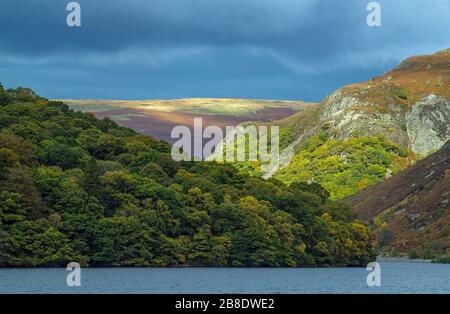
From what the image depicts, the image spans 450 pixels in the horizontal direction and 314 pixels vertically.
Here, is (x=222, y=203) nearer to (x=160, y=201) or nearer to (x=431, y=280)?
(x=160, y=201)

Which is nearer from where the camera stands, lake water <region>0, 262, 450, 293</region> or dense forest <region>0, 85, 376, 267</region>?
lake water <region>0, 262, 450, 293</region>

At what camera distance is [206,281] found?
132750 mm

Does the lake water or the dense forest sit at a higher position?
the dense forest

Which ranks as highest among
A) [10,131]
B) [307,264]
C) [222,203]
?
[10,131]

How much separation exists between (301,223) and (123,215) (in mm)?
44493

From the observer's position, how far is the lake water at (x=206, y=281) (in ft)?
376

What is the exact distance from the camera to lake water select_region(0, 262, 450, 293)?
11456cm

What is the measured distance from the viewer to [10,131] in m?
198

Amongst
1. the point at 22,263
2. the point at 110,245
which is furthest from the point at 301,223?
the point at 22,263

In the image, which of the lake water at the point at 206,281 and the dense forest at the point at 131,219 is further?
the dense forest at the point at 131,219

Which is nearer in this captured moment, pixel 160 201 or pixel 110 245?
pixel 110 245

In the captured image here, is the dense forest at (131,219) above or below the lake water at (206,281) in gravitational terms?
above
